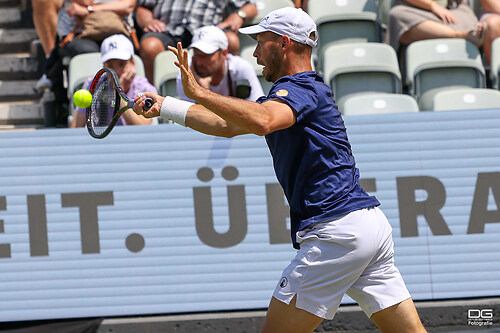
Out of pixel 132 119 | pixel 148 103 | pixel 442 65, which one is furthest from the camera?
pixel 442 65

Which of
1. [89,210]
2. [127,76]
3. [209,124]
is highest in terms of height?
[127,76]

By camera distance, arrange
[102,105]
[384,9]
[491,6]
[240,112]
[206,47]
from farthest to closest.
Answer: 1. [384,9]
2. [491,6]
3. [206,47]
4. [102,105]
5. [240,112]

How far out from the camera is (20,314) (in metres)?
5.05

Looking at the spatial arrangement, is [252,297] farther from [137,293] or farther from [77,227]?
[77,227]

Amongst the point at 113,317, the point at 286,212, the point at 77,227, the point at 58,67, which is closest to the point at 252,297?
the point at 286,212

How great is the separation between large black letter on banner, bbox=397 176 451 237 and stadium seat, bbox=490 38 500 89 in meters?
1.80

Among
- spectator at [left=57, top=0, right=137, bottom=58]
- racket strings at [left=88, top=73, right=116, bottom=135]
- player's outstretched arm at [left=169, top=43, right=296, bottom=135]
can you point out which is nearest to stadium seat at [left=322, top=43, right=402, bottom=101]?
spectator at [left=57, top=0, right=137, bottom=58]

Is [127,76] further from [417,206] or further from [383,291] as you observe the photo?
[383,291]

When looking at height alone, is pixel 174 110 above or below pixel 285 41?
below

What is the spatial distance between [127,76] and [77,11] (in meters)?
1.34

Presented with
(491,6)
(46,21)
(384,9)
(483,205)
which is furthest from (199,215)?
(491,6)

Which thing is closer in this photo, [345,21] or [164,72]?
[164,72]

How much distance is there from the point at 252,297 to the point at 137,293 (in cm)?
77

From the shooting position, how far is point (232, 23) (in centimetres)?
670
